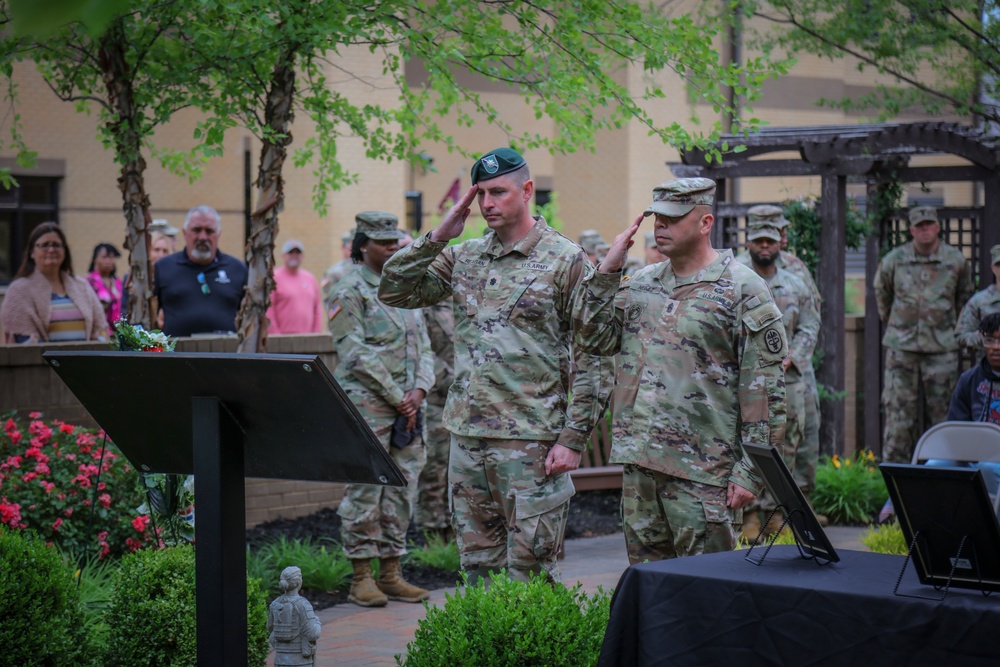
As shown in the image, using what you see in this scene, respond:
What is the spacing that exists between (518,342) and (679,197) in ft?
3.14

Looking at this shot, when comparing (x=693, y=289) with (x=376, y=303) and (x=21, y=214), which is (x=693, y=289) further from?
(x=21, y=214)

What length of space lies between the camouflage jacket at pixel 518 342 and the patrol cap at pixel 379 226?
1894 millimetres

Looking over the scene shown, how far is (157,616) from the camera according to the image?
5273 millimetres

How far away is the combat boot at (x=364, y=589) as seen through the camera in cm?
748

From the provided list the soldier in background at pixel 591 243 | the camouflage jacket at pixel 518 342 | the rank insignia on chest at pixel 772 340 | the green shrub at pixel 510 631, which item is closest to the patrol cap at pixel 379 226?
the camouflage jacket at pixel 518 342

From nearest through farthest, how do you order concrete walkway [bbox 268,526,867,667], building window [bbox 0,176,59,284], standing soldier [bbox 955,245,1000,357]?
concrete walkway [bbox 268,526,867,667], standing soldier [bbox 955,245,1000,357], building window [bbox 0,176,59,284]

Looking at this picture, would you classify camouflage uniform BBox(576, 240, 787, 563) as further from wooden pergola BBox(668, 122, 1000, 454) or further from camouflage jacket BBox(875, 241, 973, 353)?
camouflage jacket BBox(875, 241, 973, 353)

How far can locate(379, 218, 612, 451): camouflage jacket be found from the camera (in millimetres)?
5480

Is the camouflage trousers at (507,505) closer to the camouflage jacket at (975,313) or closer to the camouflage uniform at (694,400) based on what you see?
the camouflage uniform at (694,400)

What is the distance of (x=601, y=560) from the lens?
891 cm

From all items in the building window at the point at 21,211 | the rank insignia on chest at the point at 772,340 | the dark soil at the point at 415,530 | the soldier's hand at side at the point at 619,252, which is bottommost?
the dark soil at the point at 415,530

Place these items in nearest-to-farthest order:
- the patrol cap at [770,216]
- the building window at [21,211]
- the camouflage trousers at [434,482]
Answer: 1. the camouflage trousers at [434,482]
2. the patrol cap at [770,216]
3. the building window at [21,211]

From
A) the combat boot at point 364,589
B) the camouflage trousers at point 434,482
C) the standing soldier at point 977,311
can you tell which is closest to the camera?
the combat boot at point 364,589

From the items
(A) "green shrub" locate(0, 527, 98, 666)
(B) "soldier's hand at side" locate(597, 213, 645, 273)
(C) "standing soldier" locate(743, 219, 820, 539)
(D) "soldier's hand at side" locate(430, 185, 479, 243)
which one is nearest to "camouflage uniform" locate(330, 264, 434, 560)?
(D) "soldier's hand at side" locate(430, 185, 479, 243)
